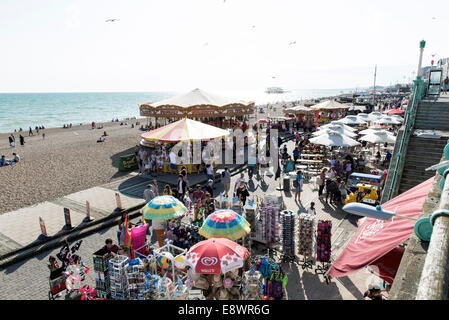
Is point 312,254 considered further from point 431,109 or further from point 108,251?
point 431,109

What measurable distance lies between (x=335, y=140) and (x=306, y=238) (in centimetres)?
1025

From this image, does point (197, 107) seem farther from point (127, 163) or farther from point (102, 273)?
point (102, 273)

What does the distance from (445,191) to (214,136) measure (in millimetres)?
13678

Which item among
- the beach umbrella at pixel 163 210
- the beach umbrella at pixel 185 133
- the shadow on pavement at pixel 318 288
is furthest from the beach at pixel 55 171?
the shadow on pavement at pixel 318 288

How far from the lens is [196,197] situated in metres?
11.4

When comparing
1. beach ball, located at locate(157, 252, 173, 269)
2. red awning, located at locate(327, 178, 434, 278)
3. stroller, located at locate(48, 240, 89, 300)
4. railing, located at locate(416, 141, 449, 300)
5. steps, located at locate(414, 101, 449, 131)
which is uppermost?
steps, located at locate(414, 101, 449, 131)

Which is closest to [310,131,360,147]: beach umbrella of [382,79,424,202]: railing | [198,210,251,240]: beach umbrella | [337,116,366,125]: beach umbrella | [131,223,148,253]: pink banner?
[382,79,424,202]: railing

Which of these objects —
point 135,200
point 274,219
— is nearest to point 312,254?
point 274,219

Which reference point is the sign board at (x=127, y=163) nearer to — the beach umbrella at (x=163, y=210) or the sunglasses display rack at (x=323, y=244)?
the beach umbrella at (x=163, y=210)

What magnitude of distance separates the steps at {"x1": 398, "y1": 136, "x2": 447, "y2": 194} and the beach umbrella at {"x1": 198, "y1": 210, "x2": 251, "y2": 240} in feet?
21.5

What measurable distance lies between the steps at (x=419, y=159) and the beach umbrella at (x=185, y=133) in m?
9.67

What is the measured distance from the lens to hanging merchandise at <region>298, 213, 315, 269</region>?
8.30 metres

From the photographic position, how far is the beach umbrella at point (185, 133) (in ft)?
52.3

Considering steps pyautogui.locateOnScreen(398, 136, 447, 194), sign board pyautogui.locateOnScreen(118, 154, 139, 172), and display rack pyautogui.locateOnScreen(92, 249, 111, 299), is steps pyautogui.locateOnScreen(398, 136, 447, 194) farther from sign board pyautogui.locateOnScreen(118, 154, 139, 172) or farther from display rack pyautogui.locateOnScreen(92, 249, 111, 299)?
sign board pyautogui.locateOnScreen(118, 154, 139, 172)
